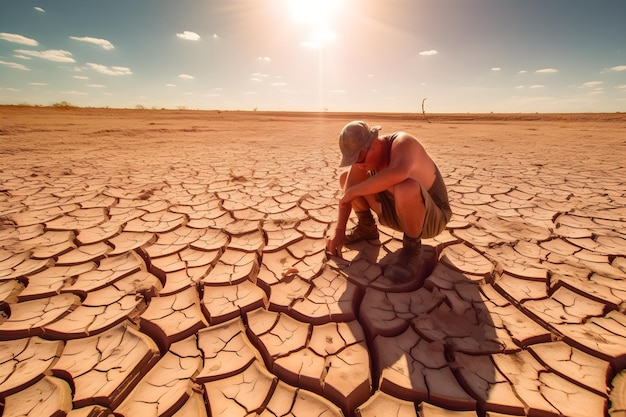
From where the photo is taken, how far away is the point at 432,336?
3.85 ft

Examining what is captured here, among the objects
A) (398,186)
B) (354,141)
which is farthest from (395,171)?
(354,141)

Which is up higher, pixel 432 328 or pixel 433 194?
pixel 433 194

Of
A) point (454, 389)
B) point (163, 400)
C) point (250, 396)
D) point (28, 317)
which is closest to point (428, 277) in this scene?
point (454, 389)

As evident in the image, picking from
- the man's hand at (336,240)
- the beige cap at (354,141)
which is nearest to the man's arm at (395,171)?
the beige cap at (354,141)

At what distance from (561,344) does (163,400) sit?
153 cm

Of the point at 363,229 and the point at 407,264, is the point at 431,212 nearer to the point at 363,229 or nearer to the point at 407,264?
the point at 407,264

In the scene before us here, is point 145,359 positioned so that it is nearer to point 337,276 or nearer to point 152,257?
point 152,257

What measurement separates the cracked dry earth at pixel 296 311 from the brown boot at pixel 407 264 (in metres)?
0.08

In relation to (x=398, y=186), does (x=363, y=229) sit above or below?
below

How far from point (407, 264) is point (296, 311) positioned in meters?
0.67

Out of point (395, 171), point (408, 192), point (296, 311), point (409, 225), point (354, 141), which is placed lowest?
point (296, 311)

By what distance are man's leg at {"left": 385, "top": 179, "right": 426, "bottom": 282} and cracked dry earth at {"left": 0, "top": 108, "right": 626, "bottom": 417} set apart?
96 mm

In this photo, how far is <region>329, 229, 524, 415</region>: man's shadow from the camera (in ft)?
3.11

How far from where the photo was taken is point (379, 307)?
52.8 inches
